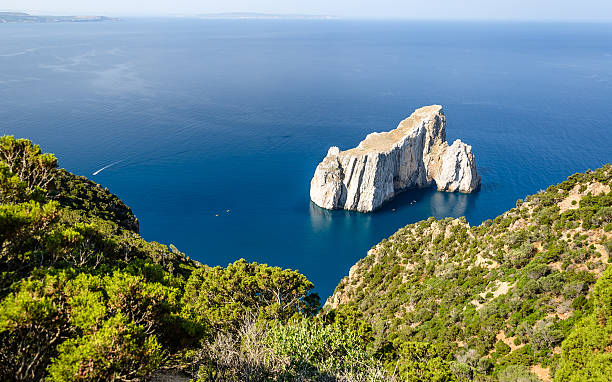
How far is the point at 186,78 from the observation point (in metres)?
163

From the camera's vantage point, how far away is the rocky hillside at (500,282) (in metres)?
21.5

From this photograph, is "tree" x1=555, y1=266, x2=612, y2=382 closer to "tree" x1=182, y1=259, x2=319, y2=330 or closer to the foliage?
the foliage

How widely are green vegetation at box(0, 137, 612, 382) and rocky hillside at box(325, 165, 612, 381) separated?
11 centimetres

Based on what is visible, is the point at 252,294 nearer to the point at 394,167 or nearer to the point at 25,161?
the point at 25,161

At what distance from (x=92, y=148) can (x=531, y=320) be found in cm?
9141

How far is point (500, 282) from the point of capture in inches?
1071

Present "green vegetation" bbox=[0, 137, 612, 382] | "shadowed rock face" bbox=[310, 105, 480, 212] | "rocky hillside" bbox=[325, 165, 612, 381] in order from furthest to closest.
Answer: "shadowed rock face" bbox=[310, 105, 480, 212] → "rocky hillside" bbox=[325, 165, 612, 381] → "green vegetation" bbox=[0, 137, 612, 382]

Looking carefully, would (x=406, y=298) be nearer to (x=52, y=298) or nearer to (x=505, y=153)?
(x=52, y=298)

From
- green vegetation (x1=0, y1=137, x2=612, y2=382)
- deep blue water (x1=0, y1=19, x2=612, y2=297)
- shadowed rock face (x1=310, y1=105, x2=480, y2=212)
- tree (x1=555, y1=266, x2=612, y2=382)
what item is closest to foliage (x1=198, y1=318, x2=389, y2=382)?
green vegetation (x1=0, y1=137, x2=612, y2=382)

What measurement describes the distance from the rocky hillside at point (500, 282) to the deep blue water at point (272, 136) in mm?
18285

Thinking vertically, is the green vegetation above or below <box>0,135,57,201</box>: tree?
below

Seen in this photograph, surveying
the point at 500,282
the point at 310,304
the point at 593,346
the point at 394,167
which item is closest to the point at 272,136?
the point at 394,167

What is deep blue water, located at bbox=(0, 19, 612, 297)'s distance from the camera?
211ft

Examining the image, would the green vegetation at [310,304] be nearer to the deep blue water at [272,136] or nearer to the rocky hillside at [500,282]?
the rocky hillside at [500,282]
